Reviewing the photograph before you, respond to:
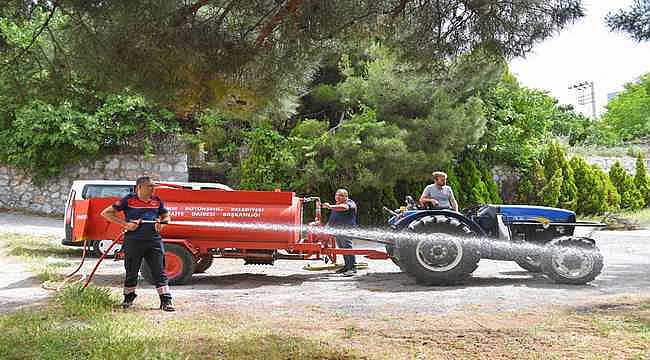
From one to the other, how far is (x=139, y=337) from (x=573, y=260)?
5.61 metres

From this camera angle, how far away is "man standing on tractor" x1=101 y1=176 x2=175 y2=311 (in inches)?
267

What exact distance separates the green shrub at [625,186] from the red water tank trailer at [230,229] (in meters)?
16.7

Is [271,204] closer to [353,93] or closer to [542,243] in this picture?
[542,243]

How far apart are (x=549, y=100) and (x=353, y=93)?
31.3 ft

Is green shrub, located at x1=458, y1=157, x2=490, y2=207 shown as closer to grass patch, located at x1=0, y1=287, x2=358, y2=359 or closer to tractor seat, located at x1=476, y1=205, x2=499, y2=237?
tractor seat, located at x1=476, y1=205, x2=499, y2=237

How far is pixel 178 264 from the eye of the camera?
862cm

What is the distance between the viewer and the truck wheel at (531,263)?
8922 mm

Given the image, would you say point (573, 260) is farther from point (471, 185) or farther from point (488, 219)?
point (471, 185)

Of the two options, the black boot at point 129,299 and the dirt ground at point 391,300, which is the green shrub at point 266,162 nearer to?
the dirt ground at point 391,300

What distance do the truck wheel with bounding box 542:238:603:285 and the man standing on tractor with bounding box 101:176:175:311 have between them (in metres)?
4.83

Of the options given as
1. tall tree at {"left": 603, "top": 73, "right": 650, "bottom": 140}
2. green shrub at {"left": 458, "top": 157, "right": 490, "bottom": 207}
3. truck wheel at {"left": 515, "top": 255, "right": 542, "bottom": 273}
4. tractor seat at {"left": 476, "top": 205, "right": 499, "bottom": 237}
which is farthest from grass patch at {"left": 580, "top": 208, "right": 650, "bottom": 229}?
tall tree at {"left": 603, "top": 73, "right": 650, "bottom": 140}

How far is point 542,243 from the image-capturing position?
8.84 metres

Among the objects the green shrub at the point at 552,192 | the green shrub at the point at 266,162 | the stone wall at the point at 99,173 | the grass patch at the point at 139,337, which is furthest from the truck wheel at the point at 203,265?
the green shrub at the point at 552,192

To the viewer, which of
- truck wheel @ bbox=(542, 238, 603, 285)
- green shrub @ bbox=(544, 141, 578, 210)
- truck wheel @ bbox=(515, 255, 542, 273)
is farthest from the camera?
green shrub @ bbox=(544, 141, 578, 210)
